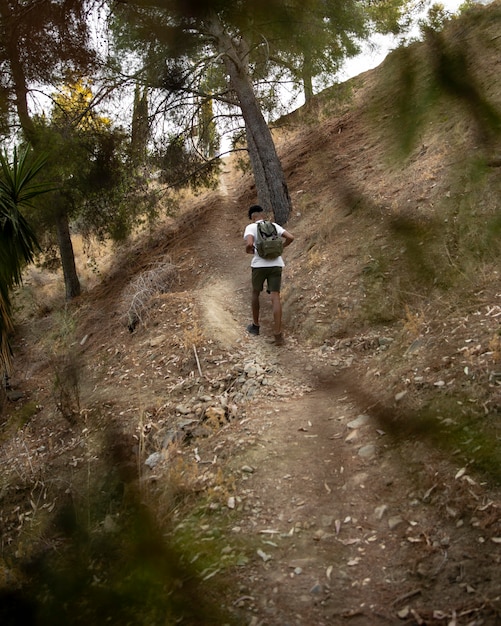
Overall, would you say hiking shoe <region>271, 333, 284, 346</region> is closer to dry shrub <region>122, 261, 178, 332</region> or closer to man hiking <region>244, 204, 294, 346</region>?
man hiking <region>244, 204, 294, 346</region>

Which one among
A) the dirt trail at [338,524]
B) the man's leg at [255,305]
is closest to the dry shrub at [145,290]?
the man's leg at [255,305]

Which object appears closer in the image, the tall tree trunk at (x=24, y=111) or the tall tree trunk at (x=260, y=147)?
the tall tree trunk at (x=24, y=111)

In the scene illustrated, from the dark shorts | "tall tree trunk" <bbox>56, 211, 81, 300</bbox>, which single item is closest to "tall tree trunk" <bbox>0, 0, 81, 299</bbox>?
"tall tree trunk" <bbox>56, 211, 81, 300</bbox>

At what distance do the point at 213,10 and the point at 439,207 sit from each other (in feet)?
20.2

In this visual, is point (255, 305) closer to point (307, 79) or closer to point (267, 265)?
point (267, 265)

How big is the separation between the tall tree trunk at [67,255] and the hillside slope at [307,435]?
3696mm

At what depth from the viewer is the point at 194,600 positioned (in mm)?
3164

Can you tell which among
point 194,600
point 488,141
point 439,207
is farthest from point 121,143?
point 488,141

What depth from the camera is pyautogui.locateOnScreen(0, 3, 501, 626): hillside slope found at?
302 centimetres

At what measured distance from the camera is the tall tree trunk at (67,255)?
41.2ft

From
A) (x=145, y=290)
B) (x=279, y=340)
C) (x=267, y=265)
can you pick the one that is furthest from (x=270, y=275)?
(x=145, y=290)

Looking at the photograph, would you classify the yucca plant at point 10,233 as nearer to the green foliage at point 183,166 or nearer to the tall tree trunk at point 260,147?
the tall tree trunk at point 260,147

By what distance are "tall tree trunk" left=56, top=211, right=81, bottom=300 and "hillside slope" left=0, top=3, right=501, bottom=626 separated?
370 cm

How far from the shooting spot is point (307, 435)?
4828mm
